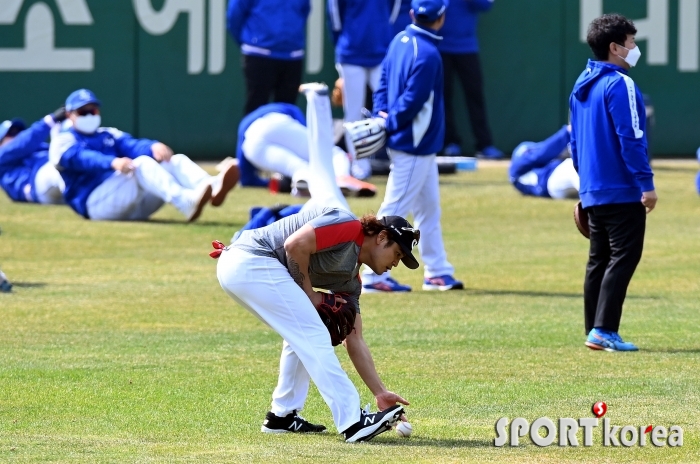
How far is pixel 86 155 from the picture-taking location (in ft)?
49.8

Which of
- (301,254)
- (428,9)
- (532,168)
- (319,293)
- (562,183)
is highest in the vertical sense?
(428,9)

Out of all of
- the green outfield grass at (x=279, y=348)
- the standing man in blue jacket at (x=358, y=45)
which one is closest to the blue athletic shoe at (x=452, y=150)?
the standing man in blue jacket at (x=358, y=45)

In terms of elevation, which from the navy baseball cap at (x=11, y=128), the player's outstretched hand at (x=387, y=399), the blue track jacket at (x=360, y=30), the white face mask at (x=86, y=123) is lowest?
the player's outstretched hand at (x=387, y=399)

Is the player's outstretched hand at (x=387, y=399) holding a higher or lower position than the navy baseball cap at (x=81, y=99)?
lower

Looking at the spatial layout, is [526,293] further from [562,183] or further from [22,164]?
[22,164]

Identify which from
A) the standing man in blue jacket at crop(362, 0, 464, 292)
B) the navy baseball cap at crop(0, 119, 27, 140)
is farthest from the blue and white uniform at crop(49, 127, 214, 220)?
the standing man in blue jacket at crop(362, 0, 464, 292)

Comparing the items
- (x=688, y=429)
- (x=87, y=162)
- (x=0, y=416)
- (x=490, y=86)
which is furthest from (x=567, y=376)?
(x=490, y=86)

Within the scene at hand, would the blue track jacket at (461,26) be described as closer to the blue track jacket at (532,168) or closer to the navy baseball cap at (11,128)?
the blue track jacket at (532,168)

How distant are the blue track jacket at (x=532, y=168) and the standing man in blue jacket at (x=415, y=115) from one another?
5.42 meters

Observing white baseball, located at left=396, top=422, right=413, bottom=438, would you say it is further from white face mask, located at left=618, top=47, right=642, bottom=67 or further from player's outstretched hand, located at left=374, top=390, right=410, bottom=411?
white face mask, located at left=618, top=47, right=642, bottom=67

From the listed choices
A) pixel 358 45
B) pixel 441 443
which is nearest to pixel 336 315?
pixel 441 443

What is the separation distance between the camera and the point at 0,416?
7.34 metres

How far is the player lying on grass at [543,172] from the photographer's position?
55.9ft

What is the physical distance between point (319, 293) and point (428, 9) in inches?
197
